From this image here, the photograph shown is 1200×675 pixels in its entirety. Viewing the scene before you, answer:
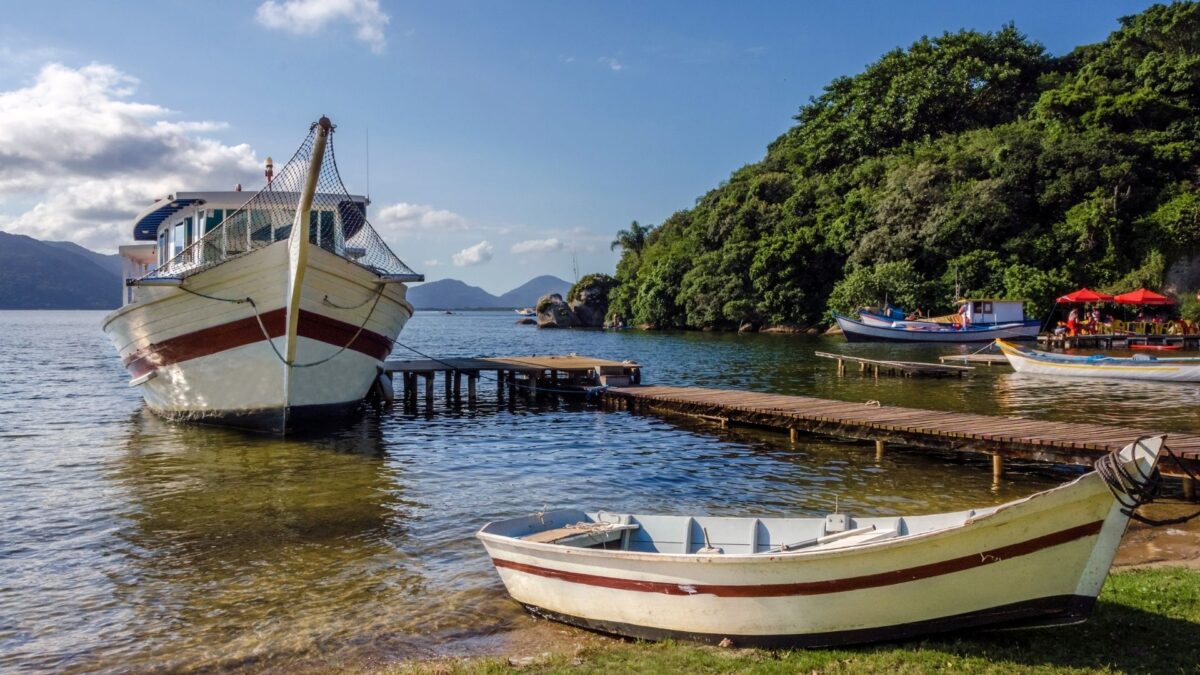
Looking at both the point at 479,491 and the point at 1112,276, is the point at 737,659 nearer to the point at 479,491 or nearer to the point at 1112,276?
the point at 479,491

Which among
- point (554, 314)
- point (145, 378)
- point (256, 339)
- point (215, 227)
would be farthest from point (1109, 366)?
point (554, 314)

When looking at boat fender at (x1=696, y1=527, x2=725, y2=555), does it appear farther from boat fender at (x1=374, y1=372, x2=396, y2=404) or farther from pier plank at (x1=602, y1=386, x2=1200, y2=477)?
boat fender at (x1=374, y1=372, x2=396, y2=404)

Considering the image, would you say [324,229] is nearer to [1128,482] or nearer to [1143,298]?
[1128,482]

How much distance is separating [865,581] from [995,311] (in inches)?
2140

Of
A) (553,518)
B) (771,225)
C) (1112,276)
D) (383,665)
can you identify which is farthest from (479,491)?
(771,225)

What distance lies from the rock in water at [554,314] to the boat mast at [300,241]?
89395mm

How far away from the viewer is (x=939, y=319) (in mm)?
57312

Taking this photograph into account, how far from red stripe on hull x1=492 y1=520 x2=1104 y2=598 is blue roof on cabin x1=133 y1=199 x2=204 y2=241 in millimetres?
20240

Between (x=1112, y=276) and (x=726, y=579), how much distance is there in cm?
6169

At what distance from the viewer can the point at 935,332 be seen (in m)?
54.4

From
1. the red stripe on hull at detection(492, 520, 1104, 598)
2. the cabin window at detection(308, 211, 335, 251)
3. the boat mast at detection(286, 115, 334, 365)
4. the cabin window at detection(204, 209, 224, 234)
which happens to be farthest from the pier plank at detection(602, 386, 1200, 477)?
the cabin window at detection(204, 209, 224, 234)

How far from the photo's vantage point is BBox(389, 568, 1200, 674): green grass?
6.01 m

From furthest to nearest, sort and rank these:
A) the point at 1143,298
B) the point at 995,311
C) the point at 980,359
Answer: the point at 995,311 < the point at 1143,298 < the point at 980,359

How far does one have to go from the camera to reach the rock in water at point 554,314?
108 meters
